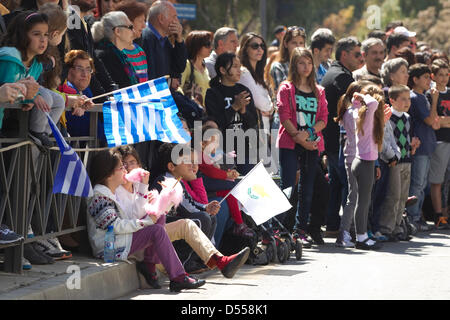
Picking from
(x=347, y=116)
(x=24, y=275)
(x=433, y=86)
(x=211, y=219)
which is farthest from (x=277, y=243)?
(x=433, y=86)

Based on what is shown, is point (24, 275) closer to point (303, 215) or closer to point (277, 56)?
point (303, 215)

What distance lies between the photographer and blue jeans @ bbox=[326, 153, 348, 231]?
12875mm

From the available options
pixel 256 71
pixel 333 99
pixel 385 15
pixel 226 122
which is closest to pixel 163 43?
pixel 226 122

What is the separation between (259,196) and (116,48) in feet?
7.21

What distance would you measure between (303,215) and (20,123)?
186 inches

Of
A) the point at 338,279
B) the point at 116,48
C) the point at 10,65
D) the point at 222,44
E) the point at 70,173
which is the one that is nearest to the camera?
the point at 10,65

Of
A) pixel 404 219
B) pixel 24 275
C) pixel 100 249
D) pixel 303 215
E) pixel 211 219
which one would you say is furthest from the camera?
pixel 404 219

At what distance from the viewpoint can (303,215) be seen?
12.0m

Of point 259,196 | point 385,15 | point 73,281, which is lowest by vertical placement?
point 73,281

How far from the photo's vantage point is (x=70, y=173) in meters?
8.57

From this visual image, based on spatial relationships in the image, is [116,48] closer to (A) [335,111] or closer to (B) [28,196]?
(B) [28,196]

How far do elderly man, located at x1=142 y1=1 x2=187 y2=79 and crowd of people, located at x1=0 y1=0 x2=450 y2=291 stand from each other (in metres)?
0.01

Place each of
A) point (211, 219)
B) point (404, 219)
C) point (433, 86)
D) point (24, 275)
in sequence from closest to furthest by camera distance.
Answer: point (24, 275) → point (211, 219) → point (404, 219) → point (433, 86)
